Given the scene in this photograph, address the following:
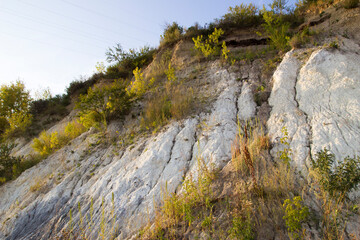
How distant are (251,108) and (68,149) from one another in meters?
6.18

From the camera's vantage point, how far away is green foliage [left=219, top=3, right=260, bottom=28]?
1154cm

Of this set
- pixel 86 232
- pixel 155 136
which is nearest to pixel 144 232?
pixel 86 232

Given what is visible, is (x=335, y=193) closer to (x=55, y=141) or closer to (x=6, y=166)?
(x=55, y=141)

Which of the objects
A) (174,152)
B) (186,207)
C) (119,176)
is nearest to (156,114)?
(174,152)

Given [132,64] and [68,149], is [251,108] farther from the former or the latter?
[132,64]

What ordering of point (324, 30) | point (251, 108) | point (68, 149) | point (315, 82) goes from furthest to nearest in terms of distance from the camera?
point (324, 30) → point (68, 149) → point (251, 108) → point (315, 82)

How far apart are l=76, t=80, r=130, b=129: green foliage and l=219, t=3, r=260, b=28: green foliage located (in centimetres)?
727

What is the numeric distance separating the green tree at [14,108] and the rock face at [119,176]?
5.59 m

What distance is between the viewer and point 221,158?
4586 mm

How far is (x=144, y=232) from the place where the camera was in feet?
11.5

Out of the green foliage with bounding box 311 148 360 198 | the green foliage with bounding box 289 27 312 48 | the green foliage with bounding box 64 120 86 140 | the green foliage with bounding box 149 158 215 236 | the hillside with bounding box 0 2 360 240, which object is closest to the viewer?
the green foliage with bounding box 311 148 360 198

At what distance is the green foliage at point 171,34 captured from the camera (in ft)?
40.5

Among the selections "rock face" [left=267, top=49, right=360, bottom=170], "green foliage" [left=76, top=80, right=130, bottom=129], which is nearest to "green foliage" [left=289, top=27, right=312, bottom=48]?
"rock face" [left=267, top=49, right=360, bottom=170]

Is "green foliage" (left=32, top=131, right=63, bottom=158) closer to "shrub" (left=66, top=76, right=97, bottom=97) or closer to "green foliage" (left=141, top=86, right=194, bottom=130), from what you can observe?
Answer: "green foliage" (left=141, top=86, right=194, bottom=130)
